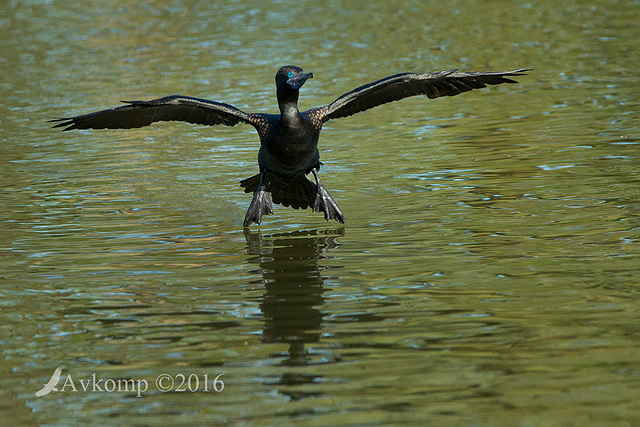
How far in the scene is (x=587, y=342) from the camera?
5770 mm

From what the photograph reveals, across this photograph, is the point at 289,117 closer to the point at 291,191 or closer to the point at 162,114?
the point at 291,191

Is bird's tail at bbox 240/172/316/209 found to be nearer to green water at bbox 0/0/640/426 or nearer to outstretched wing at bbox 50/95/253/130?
green water at bbox 0/0/640/426

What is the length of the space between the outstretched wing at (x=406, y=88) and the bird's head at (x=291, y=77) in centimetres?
52

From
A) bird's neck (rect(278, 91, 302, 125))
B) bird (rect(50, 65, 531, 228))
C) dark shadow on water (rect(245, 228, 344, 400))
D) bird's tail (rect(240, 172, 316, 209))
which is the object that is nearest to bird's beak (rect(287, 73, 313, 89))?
bird (rect(50, 65, 531, 228))

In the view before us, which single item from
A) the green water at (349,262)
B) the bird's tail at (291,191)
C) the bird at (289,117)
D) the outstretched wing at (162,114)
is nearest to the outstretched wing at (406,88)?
the bird at (289,117)

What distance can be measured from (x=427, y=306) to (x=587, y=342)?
123 centimetres

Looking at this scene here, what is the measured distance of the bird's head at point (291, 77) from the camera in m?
8.56

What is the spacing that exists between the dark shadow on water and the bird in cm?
54

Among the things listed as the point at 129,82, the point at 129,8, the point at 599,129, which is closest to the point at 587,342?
the point at 599,129

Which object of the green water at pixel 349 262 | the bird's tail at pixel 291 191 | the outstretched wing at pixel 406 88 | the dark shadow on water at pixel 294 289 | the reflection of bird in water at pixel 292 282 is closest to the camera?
the green water at pixel 349 262

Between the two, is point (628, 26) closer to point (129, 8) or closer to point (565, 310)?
point (565, 310)

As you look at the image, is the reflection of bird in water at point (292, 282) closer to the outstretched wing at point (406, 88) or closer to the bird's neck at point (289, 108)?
the bird's neck at point (289, 108)

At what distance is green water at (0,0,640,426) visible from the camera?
17.4ft

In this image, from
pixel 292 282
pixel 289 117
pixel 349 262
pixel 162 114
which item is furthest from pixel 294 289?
pixel 162 114
